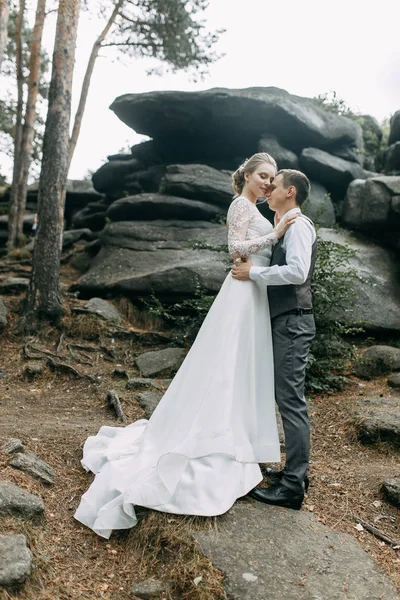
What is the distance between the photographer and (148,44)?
1554 cm

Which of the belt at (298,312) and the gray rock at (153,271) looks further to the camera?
the gray rock at (153,271)

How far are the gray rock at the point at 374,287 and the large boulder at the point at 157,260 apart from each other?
2.39m

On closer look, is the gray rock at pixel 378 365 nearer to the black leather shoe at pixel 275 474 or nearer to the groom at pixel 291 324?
the black leather shoe at pixel 275 474

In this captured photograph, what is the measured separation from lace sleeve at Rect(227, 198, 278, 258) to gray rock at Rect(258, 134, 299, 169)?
895 centimetres

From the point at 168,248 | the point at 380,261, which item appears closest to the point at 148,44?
the point at 168,248

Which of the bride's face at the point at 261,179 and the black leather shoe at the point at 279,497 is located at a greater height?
the bride's face at the point at 261,179

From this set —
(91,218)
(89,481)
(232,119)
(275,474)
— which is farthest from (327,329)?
(91,218)

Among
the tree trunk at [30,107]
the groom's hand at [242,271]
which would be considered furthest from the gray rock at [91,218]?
the groom's hand at [242,271]

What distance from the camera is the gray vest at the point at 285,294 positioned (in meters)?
4.37

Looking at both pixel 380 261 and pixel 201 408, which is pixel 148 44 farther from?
pixel 201 408

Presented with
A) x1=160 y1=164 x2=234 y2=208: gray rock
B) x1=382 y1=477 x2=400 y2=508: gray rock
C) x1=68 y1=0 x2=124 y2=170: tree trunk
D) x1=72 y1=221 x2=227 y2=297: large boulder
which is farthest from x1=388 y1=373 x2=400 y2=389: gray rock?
x1=68 y1=0 x2=124 y2=170: tree trunk

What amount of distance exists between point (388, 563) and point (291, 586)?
2.88 ft

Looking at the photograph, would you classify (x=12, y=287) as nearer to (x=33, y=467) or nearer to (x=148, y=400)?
(x=148, y=400)

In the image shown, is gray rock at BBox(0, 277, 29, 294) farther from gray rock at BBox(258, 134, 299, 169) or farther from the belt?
the belt
